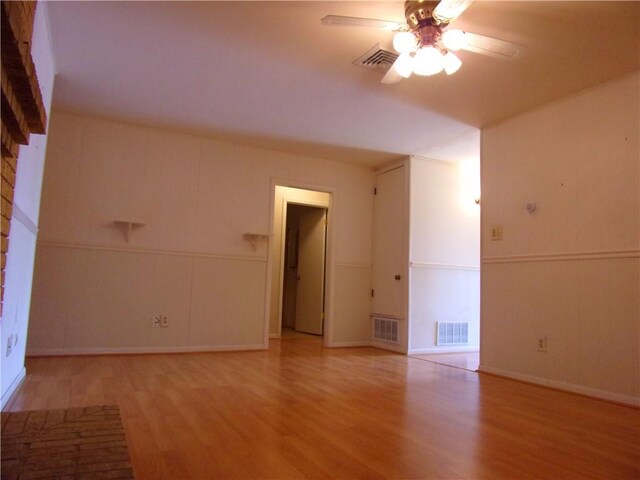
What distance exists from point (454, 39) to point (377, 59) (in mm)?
691

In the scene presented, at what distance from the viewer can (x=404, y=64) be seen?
2.78 m

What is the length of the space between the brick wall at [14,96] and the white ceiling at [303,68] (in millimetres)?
883

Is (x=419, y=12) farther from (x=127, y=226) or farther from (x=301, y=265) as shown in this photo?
(x=301, y=265)

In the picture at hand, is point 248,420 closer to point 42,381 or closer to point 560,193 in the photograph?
point 42,381

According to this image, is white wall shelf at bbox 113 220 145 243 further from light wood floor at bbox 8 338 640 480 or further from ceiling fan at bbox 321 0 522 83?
ceiling fan at bbox 321 0 522 83

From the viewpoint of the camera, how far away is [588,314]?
3.32 m

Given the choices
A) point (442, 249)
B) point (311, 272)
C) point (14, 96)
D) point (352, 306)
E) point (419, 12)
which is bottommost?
point (352, 306)

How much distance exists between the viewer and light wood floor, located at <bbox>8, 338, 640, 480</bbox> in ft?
5.89

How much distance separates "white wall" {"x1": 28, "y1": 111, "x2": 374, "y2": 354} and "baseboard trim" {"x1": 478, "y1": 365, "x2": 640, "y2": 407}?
2.17 meters

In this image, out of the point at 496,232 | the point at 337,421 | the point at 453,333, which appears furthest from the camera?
the point at 453,333

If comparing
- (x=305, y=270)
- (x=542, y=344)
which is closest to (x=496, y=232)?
(x=542, y=344)

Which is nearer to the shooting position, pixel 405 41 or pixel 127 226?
pixel 405 41

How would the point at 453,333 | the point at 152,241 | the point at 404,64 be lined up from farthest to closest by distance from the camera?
the point at 453,333 < the point at 152,241 < the point at 404,64

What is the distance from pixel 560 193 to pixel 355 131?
2.06 m
